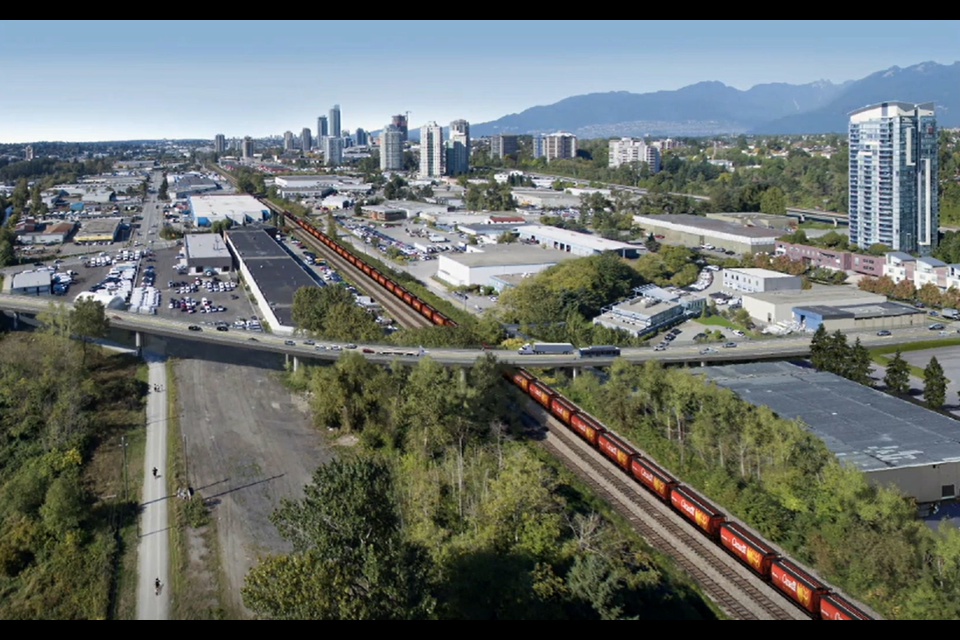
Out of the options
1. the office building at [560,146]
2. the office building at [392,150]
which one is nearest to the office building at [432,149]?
the office building at [392,150]

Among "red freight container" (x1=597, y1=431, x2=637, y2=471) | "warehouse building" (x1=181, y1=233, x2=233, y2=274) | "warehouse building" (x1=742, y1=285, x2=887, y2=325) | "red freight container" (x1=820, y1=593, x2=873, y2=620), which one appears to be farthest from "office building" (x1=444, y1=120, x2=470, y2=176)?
"red freight container" (x1=820, y1=593, x2=873, y2=620)

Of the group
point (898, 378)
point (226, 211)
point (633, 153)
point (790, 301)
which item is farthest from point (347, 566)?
point (633, 153)

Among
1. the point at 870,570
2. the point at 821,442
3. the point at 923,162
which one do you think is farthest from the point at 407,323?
the point at 923,162

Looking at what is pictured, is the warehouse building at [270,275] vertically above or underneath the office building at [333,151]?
underneath

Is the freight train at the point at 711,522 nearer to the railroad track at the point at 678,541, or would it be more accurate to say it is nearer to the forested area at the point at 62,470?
the railroad track at the point at 678,541

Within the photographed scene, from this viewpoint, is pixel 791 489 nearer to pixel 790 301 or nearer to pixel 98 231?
pixel 790 301

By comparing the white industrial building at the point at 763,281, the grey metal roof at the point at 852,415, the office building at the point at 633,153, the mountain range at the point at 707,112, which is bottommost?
the grey metal roof at the point at 852,415
